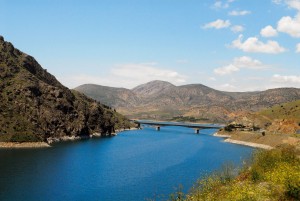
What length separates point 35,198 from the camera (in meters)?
102

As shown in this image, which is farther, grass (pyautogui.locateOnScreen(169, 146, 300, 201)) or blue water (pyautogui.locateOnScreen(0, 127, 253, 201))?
blue water (pyautogui.locateOnScreen(0, 127, 253, 201))

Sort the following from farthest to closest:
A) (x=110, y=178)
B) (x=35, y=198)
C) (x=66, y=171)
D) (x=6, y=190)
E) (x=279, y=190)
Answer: (x=66, y=171), (x=110, y=178), (x=6, y=190), (x=35, y=198), (x=279, y=190)

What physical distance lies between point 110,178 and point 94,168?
81.3 feet

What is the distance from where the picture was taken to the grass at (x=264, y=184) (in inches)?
1940

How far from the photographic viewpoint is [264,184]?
6662 cm

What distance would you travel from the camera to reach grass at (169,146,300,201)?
49281 mm

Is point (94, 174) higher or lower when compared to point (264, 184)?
lower

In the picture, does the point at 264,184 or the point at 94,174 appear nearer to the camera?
the point at 264,184

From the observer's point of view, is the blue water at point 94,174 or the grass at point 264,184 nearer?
the grass at point 264,184

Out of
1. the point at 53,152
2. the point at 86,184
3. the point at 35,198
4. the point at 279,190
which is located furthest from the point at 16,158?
the point at 279,190

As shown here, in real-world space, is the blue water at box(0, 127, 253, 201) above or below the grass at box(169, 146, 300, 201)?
below

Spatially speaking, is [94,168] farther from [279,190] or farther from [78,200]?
[279,190]

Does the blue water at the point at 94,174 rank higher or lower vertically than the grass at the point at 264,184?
lower

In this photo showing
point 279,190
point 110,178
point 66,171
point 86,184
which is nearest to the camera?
point 279,190
